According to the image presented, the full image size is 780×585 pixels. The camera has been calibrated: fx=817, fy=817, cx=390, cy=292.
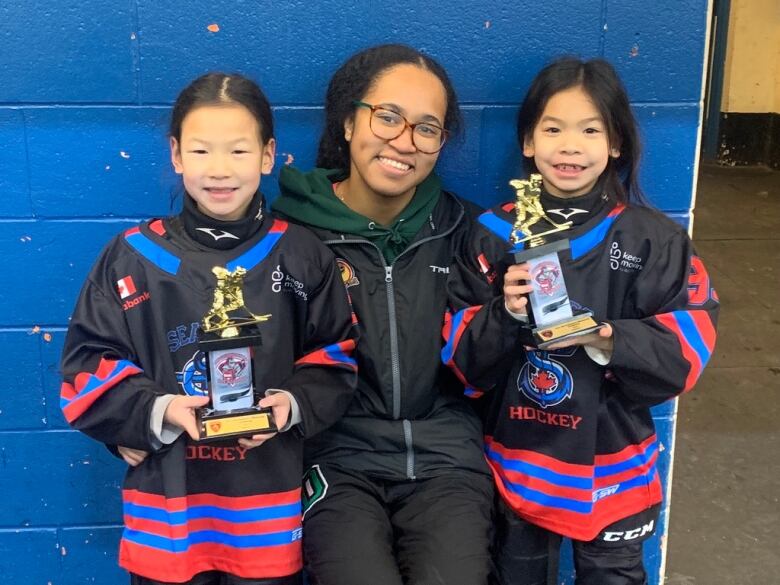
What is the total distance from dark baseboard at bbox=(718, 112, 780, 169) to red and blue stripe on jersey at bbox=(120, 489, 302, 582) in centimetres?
913

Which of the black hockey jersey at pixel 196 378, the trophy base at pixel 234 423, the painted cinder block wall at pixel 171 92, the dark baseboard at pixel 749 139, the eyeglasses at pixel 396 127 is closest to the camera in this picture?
the trophy base at pixel 234 423

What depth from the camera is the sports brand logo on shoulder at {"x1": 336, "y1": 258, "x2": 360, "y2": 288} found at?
6.27 feet

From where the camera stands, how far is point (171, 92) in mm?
2059

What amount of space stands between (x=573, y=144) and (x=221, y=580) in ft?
4.09

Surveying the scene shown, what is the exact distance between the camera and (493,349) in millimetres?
1754

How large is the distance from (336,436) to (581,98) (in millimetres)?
949

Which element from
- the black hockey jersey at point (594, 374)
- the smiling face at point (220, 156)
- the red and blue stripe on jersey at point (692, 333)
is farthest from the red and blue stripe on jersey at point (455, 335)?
the smiling face at point (220, 156)

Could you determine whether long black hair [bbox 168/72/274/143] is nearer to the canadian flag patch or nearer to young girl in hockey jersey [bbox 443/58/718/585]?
the canadian flag patch

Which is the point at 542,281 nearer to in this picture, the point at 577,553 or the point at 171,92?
the point at 577,553

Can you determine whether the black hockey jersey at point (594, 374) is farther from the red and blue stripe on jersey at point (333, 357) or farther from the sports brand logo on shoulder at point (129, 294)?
the sports brand logo on shoulder at point (129, 294)

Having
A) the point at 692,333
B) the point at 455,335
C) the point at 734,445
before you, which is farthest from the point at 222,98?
the point at 734,445

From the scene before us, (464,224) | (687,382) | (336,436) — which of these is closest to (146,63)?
(464,224)

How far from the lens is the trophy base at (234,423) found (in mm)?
1533

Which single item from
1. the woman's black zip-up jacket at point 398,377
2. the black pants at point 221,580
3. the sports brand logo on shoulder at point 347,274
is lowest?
the black pants at point 221,580
